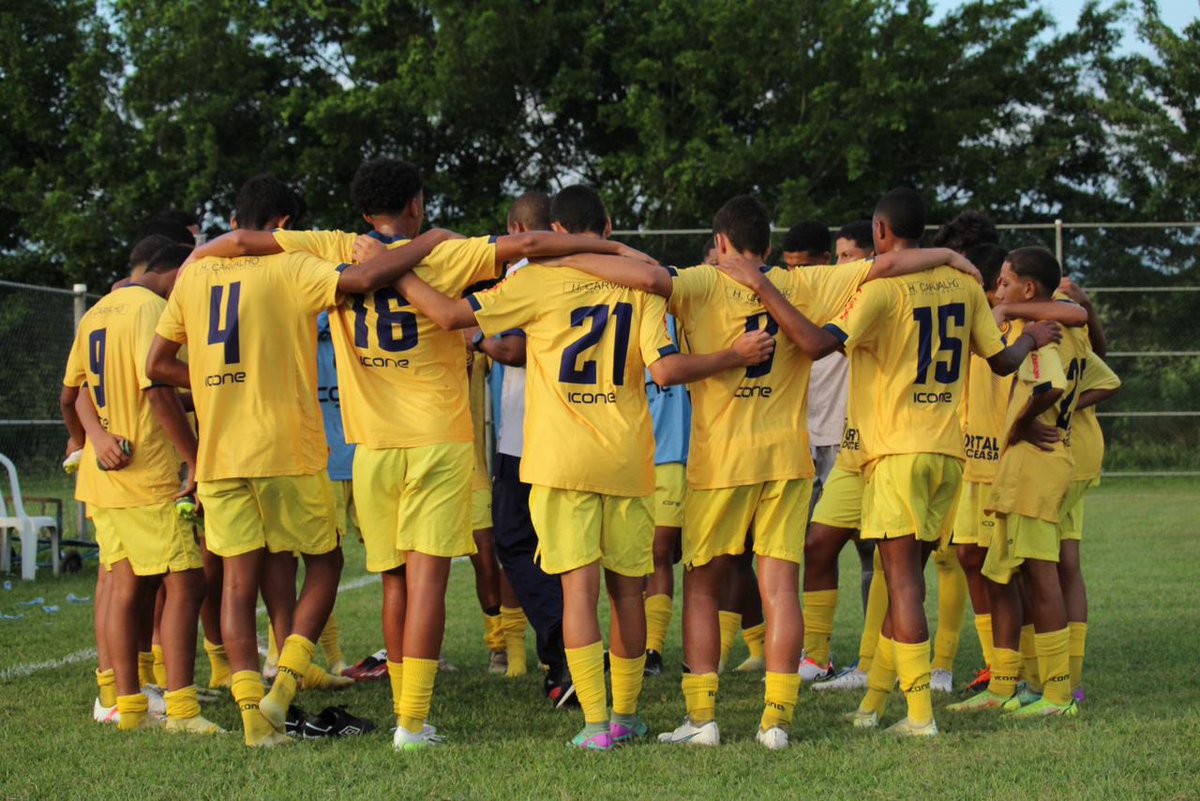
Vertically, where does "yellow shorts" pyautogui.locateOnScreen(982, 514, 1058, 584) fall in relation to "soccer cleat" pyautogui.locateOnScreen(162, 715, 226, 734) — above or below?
above

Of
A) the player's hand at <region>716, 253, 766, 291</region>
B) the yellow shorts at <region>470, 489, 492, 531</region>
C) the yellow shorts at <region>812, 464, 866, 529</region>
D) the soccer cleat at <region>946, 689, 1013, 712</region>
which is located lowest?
the soccer cleat at <region>946, 689, 1013, 712</region>

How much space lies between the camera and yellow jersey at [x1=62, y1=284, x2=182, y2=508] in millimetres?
6105

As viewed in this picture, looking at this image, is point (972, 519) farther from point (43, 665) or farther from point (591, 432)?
point (43, 665)

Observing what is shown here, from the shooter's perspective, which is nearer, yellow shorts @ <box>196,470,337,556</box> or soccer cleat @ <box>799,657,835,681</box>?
yellow shorts @ <box>196,470,337,556</box>

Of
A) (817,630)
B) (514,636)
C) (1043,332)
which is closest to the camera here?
(1043,332)

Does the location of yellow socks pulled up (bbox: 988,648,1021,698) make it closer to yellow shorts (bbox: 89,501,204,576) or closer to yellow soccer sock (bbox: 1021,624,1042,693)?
yellow soccer sock (bbox: 1021,624,1042,693)

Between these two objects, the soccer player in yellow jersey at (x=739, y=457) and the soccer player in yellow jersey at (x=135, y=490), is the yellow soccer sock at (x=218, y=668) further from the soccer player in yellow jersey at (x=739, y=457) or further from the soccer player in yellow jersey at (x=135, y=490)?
the soccer player in yellow jersey at (x=739, y=457)

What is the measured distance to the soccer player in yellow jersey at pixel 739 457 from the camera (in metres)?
5.56

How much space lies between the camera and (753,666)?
7496 millimetres

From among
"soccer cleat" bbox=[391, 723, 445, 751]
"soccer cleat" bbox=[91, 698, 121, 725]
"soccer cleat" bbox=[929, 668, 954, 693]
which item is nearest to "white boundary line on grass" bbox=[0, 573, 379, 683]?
"soccer cleat" bbox=[91, 698, 121, 725]

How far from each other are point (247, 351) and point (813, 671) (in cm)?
335

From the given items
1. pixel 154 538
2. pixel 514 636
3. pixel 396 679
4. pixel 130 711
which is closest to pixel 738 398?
pixel 396 679

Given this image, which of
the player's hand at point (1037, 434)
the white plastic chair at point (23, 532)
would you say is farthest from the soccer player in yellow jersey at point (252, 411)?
the white plastic chair at point (23, 532)

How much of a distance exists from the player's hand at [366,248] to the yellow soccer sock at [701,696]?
2.14 metres
